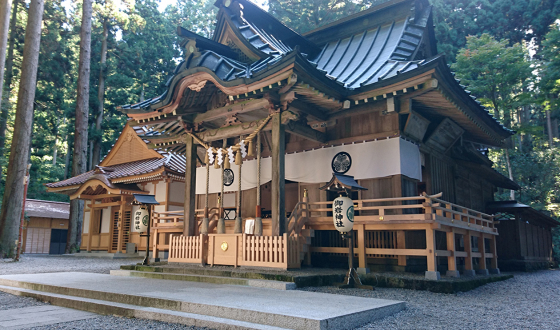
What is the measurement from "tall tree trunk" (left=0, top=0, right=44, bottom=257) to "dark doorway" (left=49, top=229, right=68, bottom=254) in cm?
1151

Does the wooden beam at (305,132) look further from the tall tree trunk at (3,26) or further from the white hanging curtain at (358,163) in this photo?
the tall tree trunk at (3,26)

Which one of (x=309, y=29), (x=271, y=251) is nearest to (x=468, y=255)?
(x=271, y=251)

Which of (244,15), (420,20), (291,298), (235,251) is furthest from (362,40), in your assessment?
(291,298)

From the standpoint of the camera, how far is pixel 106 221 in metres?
19.0

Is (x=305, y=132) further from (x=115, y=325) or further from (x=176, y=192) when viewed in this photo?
(x=176, y=192)

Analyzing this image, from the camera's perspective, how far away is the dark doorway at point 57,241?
25359 millimetres

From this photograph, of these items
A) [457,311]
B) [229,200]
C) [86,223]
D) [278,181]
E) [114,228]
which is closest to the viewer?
[457,311]

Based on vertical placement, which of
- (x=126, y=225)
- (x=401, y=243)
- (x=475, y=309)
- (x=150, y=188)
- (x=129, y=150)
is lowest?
(x=475, y=309)

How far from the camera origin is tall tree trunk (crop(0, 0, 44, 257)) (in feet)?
48.6

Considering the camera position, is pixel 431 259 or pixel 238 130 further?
pixel 238 130

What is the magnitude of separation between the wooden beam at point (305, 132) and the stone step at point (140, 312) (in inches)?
205

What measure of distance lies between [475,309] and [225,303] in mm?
3610

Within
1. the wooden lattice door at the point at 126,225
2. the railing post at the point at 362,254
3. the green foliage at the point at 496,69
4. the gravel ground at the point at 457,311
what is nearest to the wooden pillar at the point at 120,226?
the wooden lattice door at the point at 126,225

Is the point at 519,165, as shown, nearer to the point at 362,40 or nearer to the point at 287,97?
the point at 362,40
